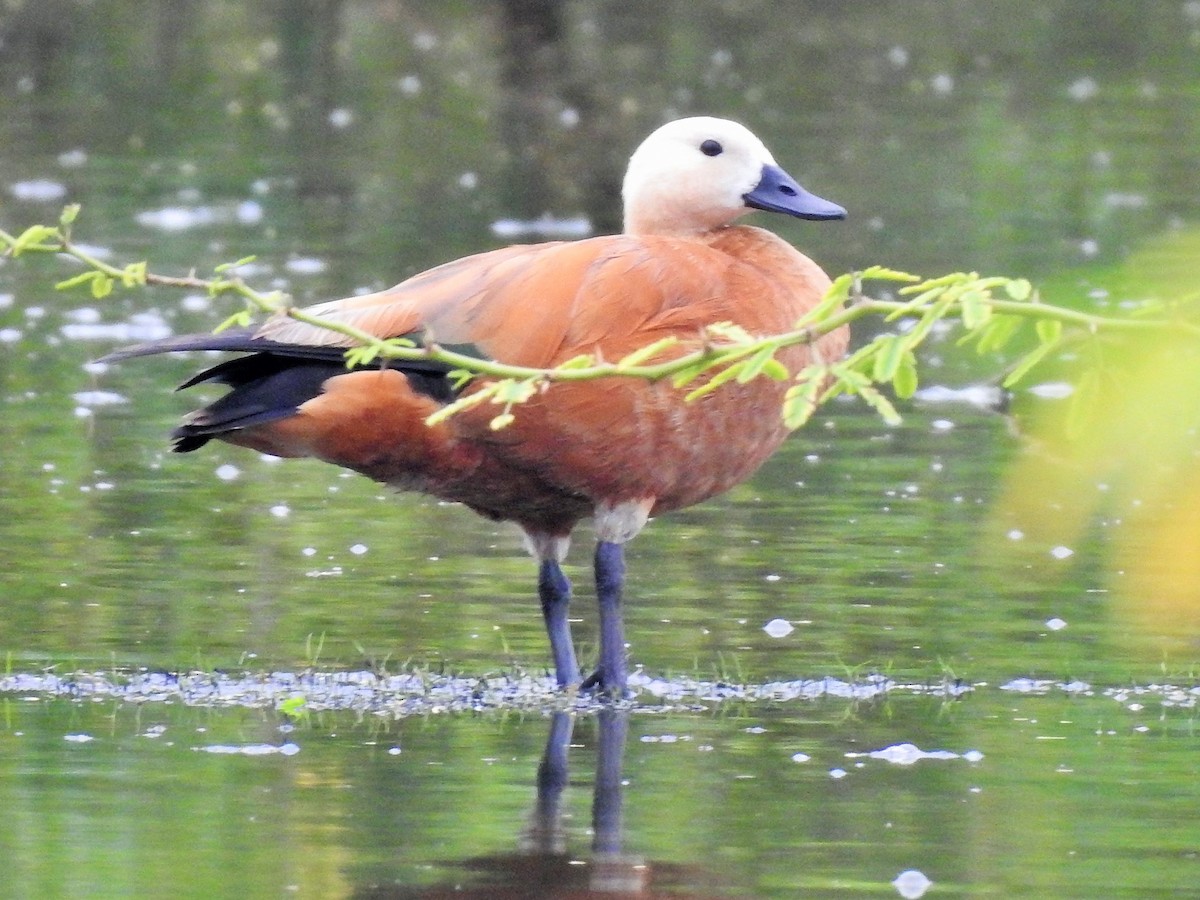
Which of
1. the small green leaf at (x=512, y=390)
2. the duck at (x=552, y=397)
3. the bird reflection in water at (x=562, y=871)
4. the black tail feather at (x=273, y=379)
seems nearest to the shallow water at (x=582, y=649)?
the bird reflection in water at (x=562, y=871)

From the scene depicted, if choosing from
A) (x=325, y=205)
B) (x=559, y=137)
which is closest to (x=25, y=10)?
(x=559, y=137)

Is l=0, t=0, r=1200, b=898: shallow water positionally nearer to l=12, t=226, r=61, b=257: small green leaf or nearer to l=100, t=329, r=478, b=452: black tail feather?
l=100, t=329, r=478, b=452: black tail feather

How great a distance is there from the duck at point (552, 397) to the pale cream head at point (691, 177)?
31 cm

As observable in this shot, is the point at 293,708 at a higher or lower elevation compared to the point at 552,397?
lower

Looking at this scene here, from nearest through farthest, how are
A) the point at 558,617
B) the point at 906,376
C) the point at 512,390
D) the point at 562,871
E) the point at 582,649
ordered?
the point at 906,376, the point at 512,390, the point at 562,871, the point at 558,617, the point at 582,649

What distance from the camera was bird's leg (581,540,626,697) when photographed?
6242 mm

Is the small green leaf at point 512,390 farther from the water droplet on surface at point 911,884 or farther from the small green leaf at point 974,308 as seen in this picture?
the water droplet on surface at point 911,884

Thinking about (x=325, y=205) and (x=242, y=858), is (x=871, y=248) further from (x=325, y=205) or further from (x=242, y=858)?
(x=242, y=858)

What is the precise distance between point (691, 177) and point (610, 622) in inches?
54.5

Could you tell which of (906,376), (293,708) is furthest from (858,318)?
(293,708)

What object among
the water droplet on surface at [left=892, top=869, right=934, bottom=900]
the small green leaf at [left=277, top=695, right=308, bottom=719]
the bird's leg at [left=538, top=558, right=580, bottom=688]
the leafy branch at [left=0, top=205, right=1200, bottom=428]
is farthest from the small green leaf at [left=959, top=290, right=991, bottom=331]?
the bird's leg at [left=538, top=558, right=580, bottom=688]

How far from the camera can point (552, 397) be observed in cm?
600

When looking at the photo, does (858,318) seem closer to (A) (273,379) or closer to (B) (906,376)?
(B) (906,376)

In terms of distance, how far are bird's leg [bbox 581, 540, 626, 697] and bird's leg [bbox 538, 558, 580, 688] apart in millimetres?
80
